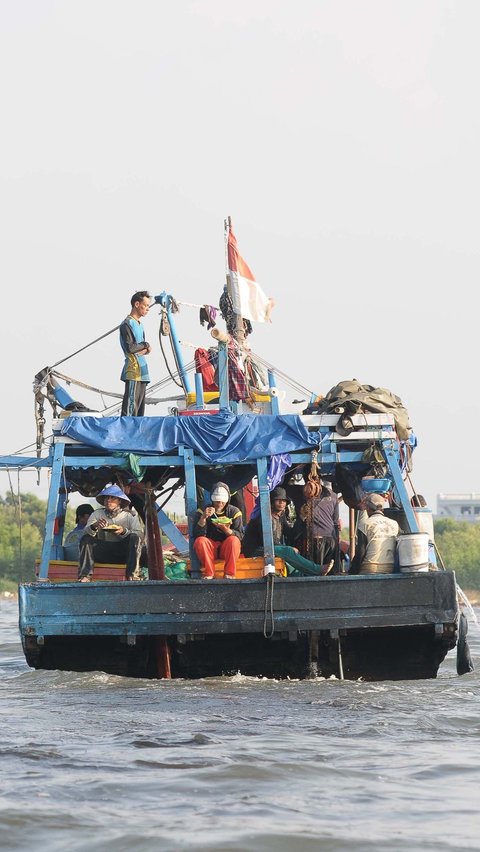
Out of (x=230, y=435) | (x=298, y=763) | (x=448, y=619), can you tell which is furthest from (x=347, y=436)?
(x=298, y=763)

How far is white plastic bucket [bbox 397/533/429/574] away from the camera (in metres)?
12.8

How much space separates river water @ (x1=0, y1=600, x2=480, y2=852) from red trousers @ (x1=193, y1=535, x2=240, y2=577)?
3.51 feet

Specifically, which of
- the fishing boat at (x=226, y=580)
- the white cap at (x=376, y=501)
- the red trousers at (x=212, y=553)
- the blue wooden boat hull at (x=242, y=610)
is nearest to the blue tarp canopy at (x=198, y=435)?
the fishing boat at (x=226, y=580)

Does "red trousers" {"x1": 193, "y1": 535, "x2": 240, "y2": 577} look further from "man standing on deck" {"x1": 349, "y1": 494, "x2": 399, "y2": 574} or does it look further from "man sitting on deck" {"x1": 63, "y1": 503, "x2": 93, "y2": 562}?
"man sitting on deck" {"x1": 63, "y1": 503, "x2": 93, "y2": 562}

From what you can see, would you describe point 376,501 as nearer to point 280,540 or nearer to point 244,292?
point 280,540

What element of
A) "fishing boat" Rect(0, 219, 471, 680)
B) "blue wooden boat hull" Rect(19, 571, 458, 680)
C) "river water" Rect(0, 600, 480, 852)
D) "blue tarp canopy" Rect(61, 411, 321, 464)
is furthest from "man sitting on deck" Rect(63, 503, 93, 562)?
"river water" Rect(0, 600, 480, 852)

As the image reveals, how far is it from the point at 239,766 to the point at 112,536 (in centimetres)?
500

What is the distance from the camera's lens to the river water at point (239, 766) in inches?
280

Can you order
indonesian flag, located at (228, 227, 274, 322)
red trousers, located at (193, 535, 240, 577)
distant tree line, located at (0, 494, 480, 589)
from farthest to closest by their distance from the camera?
distant tree line, located at (0, 494, 480, 589), indonesian flag, located at (228, 227, 274, 322), red trousers, located at (193, 535, 240, 577)

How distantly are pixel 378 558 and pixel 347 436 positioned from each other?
1263 mm

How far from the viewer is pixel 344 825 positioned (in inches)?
287

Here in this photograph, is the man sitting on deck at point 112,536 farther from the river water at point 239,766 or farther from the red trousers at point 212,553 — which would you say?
the river water at point 239,766

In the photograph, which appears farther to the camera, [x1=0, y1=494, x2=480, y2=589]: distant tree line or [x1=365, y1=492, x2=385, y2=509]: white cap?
[x1=0, y1=494, x2=480, y2=589]: distant tree line

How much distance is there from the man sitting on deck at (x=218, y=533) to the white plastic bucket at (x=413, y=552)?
1.56m
